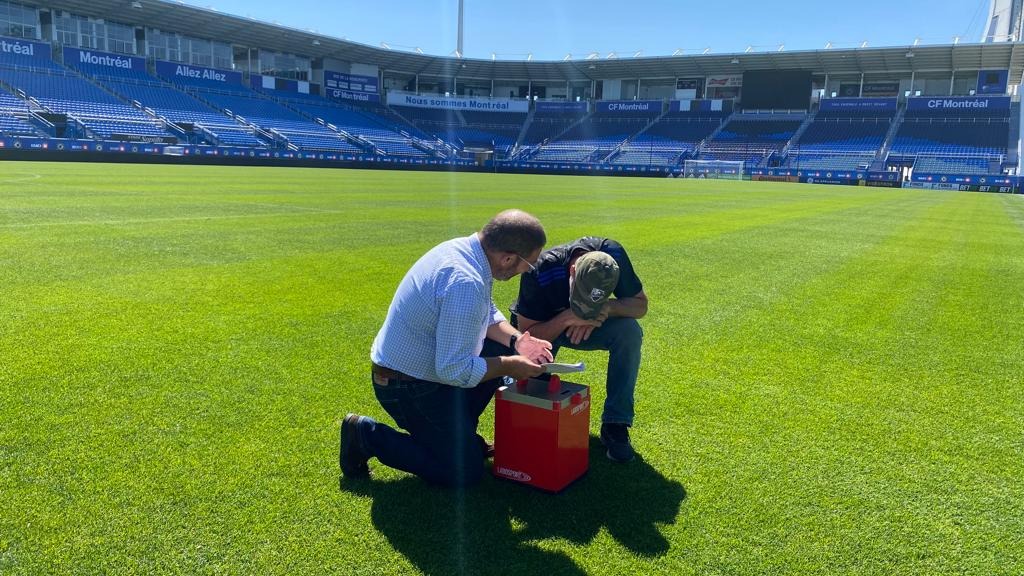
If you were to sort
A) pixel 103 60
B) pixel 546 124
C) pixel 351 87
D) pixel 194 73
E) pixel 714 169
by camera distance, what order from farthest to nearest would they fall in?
pixel 546 124 → pixel 351 87 → pixel 194 73 → pixel 714 169 → pixel 103 60

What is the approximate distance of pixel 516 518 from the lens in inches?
129

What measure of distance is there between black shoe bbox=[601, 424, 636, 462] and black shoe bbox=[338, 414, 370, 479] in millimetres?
1347

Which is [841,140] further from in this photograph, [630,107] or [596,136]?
[596,136]

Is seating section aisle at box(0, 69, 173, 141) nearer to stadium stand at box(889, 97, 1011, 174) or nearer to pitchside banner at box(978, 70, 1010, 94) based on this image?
stadium stand at box(889, 97, 1011, 174)

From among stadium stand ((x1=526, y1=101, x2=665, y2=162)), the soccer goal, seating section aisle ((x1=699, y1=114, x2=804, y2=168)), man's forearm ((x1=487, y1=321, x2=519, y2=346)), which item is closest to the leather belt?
man's forearm ((x1=487, y1=321, x2=519, y2=346))

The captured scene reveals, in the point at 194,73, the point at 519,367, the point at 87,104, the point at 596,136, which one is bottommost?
the point at 519,367

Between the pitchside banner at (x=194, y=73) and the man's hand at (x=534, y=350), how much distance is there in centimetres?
6086

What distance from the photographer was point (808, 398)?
489cm

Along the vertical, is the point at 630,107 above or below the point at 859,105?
above

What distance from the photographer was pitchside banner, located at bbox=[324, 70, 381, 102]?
6819cm

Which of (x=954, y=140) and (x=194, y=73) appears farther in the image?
(x=194, y=73)

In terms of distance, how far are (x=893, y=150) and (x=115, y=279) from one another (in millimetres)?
60137

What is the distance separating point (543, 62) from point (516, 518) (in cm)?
7270

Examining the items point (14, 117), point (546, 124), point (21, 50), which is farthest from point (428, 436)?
point (546, 124)
